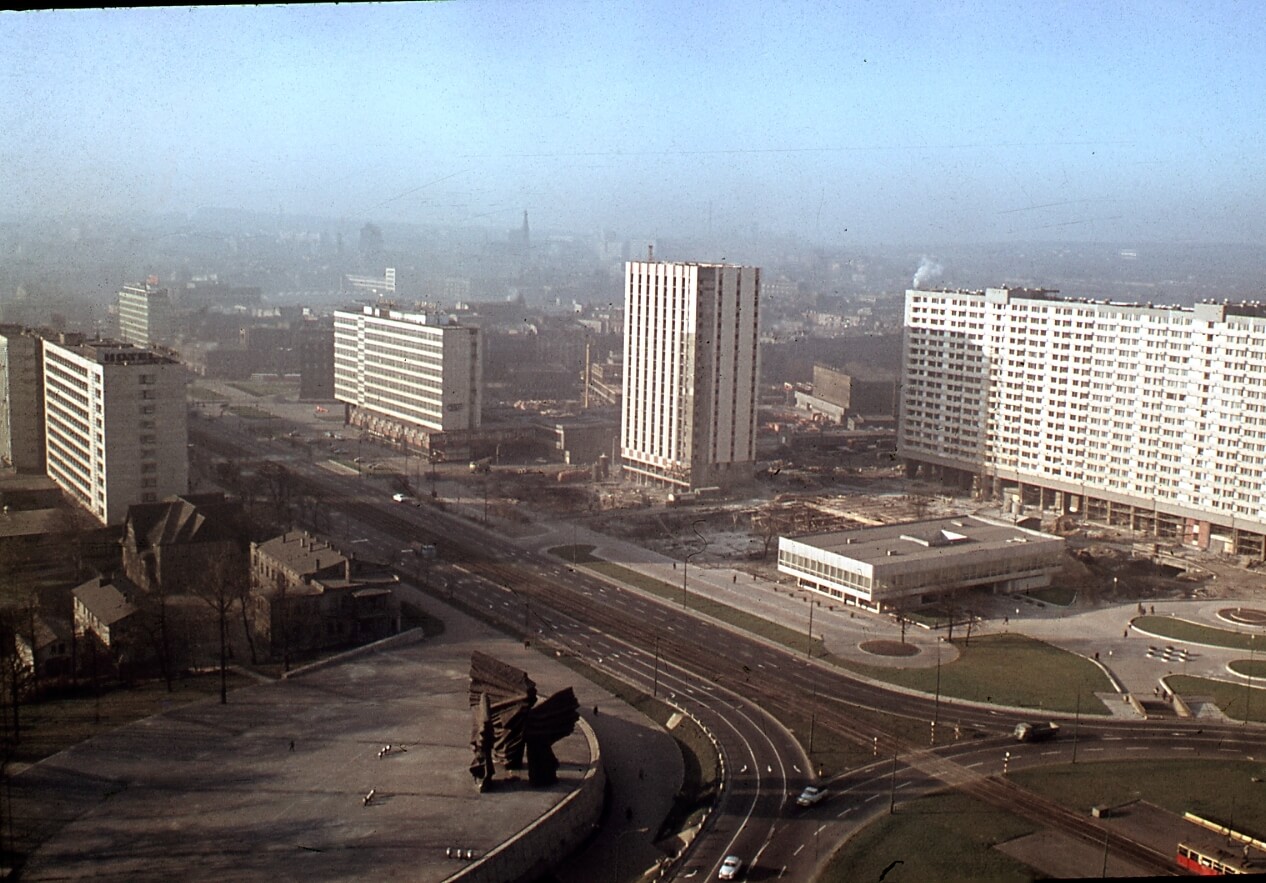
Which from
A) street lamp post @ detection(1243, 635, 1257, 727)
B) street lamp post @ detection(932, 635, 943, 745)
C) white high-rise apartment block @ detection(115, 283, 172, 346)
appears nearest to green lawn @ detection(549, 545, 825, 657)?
street lamp post @ detection(932, 635, 943, 745)

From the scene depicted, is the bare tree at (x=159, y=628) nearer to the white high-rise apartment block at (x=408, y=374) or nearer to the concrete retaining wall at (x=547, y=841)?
the concrete retaining wall at (x=547, y=841)

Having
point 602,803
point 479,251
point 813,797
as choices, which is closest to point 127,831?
point 602,803

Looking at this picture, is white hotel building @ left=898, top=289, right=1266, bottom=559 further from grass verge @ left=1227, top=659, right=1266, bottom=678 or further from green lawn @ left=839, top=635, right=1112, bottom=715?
green lawn @ left=839, top=635, right=1112, bottom=715

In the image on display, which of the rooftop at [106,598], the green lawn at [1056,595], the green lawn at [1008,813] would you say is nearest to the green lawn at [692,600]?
the green lawn at [1056,595]

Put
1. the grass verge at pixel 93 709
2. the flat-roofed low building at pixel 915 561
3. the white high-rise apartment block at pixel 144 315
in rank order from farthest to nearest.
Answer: the white high-rise apartment block at pixel 144 315
the flat-roofed low building at pixel 915 561
the grass verge at pixel 93 709

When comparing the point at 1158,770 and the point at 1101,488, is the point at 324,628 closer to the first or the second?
the point at 1158,770

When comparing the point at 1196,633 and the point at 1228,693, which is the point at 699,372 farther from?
the point at 1228,693

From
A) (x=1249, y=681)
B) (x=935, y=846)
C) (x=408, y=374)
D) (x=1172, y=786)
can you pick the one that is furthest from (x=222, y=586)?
(x=408, y=374)
